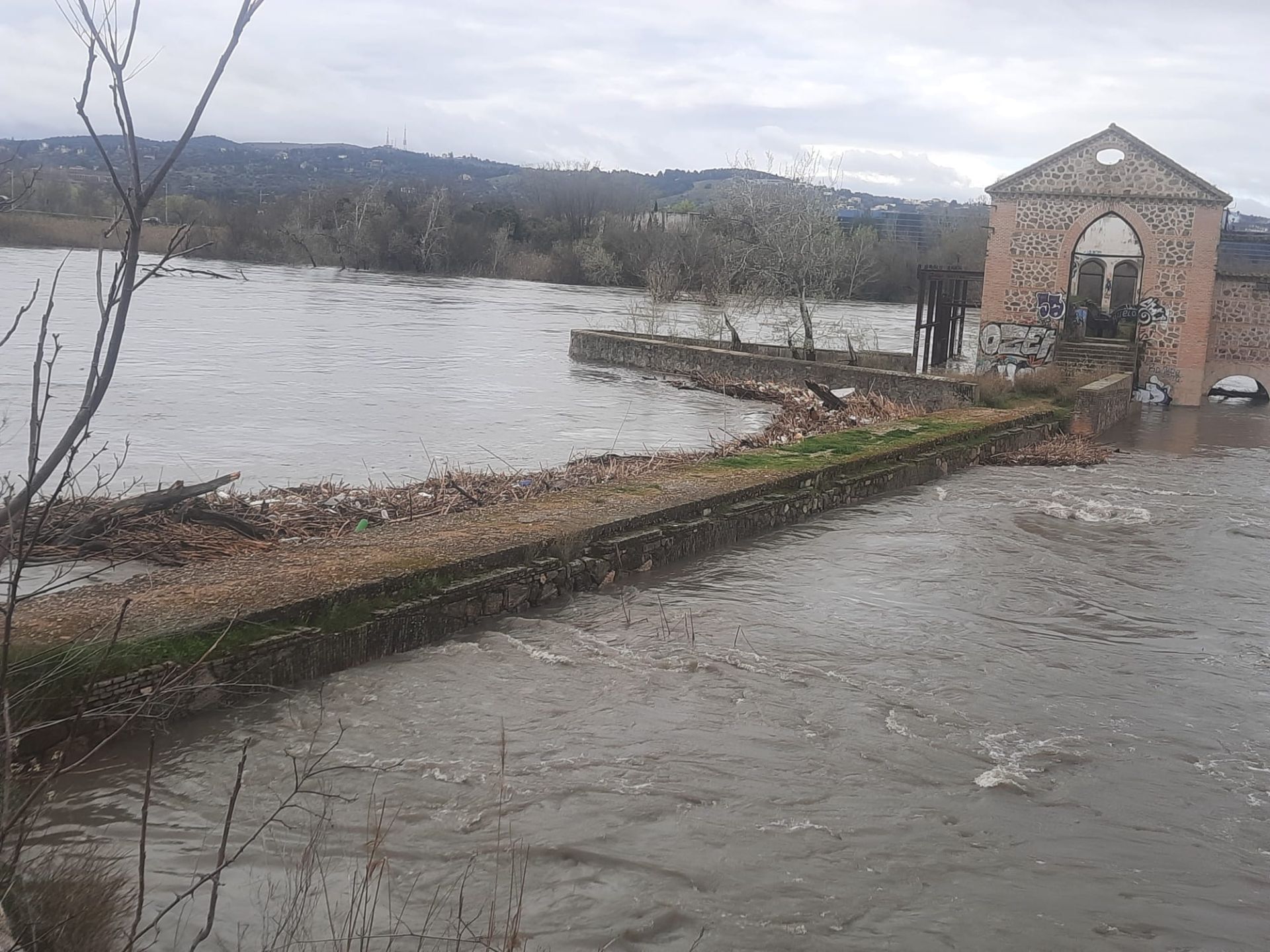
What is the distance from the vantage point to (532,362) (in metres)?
31.3

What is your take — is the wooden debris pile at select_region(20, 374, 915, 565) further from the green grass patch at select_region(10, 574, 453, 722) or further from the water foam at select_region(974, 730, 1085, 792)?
the water foam at select_region(974, 730, 1085, 792)

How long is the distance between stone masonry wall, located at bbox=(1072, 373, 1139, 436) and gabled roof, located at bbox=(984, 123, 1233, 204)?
4540mm

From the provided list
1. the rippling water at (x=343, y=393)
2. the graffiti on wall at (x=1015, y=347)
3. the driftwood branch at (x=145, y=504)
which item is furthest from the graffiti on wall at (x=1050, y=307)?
the driftwood branch at (x=145, y=504)

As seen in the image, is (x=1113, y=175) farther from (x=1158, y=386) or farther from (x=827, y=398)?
(x=827, y=398)

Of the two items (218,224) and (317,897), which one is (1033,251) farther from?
(218,224)

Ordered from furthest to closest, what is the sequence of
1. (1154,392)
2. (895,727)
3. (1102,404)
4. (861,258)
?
1. (861,258)
2. (1154,392)
3. (1102,404)
4. (895,727)

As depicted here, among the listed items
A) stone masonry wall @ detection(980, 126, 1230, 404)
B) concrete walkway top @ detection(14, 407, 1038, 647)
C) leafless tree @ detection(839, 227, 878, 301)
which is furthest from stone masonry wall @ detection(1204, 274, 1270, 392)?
concrete walkway top @ detection(14, 407, 1038, 647)

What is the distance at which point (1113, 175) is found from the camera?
89.1 ft

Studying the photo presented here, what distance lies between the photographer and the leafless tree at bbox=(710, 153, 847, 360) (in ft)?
96.2

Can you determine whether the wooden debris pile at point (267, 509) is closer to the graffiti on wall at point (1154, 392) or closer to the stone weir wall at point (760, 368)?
the stone weir wall at point (760, 368)

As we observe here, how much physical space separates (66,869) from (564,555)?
195 inches

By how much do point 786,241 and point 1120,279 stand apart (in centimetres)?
806

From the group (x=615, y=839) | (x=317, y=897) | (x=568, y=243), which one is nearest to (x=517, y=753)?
(x=615, y=839)

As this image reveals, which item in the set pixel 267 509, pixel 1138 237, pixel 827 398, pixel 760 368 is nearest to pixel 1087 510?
pixel 827 398
